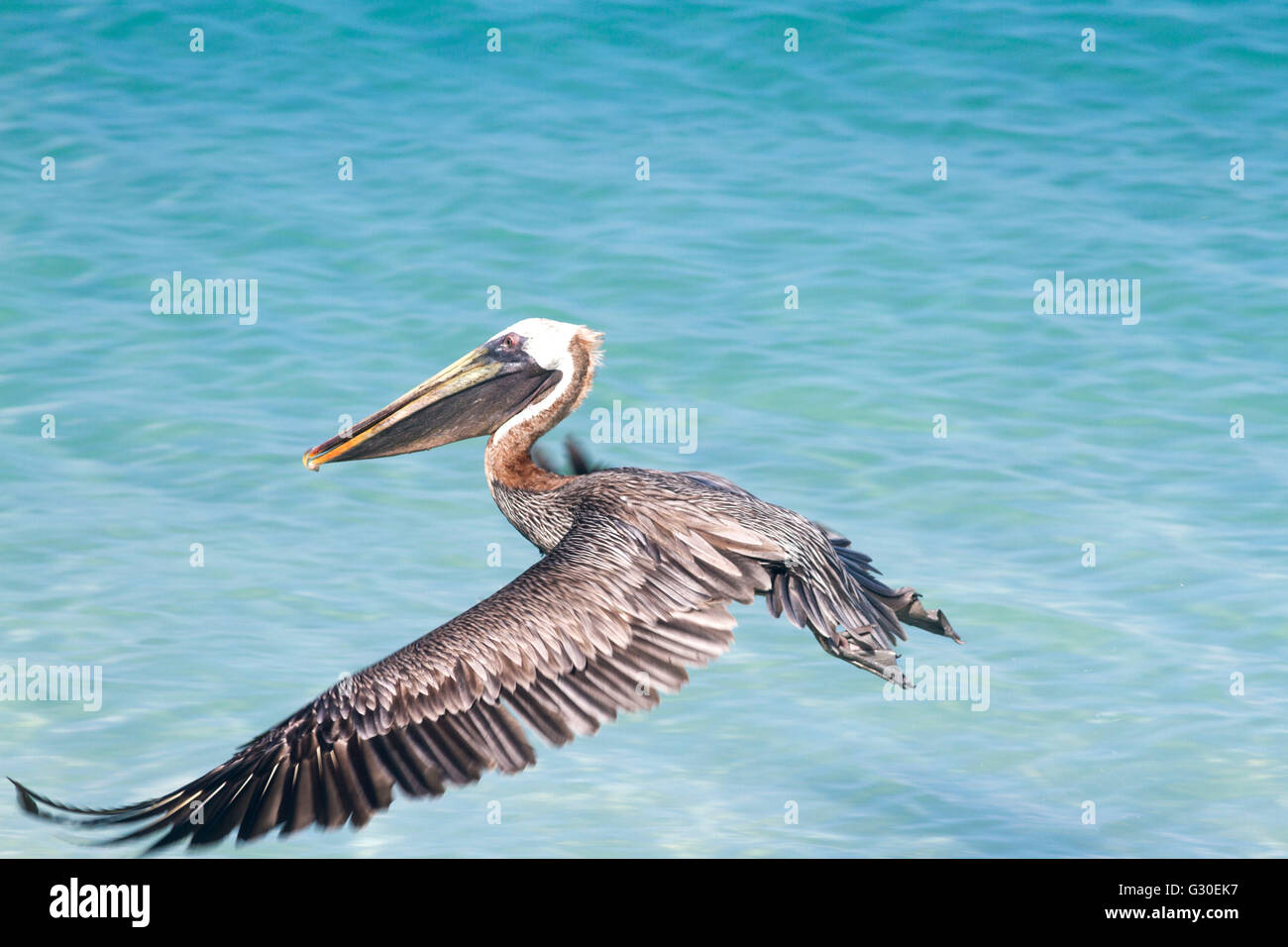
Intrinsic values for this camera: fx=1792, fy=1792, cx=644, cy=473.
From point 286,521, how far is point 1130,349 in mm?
5319

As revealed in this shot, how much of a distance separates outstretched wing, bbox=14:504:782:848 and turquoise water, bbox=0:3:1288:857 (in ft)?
4.18

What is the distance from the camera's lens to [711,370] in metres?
10.7

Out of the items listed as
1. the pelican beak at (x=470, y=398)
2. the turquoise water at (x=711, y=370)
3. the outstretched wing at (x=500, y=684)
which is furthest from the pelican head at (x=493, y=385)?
the turquoise water at (x=711, y=370)

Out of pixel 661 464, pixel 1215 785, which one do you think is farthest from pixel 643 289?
pixel 1215 785

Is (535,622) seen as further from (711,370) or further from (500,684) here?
(711,370)

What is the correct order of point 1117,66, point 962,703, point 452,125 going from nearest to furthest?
point 962,703
point 452,125
point 1117,66

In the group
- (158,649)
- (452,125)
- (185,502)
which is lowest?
(158,649)

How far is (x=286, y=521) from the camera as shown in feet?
30.0

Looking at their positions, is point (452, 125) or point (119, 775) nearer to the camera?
point (119, 775)

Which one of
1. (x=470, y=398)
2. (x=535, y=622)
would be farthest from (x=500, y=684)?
(x=470, y=398)

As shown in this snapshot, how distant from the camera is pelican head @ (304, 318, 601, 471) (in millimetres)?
6691

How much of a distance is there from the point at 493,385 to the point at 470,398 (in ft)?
0.33

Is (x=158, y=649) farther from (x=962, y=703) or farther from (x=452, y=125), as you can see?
(x=452, y=125)

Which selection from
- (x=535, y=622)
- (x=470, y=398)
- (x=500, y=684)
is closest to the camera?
(x=500, y=684)
